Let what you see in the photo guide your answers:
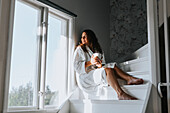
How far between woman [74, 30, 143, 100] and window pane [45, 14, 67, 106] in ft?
0.80

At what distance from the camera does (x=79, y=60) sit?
10.0ft

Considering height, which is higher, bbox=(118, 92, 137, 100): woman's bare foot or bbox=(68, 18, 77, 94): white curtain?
bbox=(68, 18, 77, 94): white curtain

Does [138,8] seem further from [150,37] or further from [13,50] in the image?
[13,50]

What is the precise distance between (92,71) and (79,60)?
0.86 ft

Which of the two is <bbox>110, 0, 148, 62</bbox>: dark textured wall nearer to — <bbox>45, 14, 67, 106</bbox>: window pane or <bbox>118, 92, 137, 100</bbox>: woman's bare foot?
<bbox>45, 14, 67, 106</bbox>: window pane

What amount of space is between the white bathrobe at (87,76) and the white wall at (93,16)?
38 cm

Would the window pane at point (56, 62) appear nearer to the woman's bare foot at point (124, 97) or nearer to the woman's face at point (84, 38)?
the woman's face at point (84, 38)

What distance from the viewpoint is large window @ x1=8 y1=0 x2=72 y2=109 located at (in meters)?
2.55

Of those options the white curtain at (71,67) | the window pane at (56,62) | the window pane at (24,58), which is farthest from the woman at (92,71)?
the window pane at (24,58)

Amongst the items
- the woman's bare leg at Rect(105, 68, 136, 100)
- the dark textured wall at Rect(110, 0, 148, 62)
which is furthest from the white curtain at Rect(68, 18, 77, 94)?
the dark textured wall at Rect(110, 0, 148, 62)

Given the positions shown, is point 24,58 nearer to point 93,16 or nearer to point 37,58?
point 37,58

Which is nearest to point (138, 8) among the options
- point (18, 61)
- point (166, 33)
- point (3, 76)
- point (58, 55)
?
point (58, 55)

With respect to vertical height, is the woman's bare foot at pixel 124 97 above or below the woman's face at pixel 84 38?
below

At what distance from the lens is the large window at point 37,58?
A: 2.55 meters
